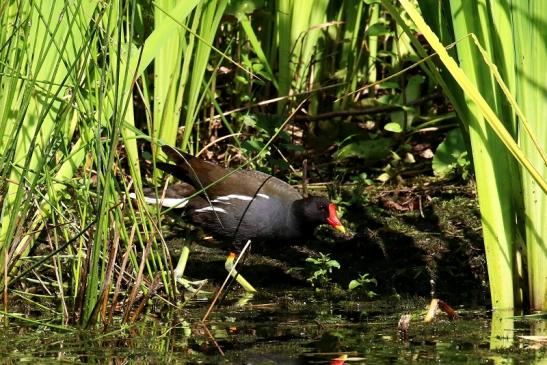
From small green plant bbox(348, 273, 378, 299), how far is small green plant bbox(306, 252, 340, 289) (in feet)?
0.38

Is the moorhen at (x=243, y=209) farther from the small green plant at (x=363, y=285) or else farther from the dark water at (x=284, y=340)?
the dark water at (x=284, y=340)

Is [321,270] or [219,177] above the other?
[219,177]

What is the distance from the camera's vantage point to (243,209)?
18.0ft

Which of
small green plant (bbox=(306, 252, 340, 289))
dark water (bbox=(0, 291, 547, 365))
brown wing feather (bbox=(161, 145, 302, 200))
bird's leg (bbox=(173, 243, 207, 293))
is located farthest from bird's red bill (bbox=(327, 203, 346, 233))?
dark water (bbox=(0, 291, 547, 365))

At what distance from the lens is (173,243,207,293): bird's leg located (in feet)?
16.2

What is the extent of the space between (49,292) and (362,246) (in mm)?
1696

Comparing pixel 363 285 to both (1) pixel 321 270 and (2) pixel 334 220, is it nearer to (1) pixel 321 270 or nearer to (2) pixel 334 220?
(1) pixel 321 270

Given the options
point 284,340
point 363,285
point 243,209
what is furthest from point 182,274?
point 284,340

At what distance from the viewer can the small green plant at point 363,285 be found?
15.5ft

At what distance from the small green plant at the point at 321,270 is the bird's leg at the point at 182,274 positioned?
19.5 inches

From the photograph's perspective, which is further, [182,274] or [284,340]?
[182,274]

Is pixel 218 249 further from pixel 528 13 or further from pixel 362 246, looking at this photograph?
pixel 528 13

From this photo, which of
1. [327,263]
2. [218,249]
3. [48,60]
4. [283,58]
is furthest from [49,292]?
[283,58]

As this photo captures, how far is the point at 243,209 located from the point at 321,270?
2.62 feet
